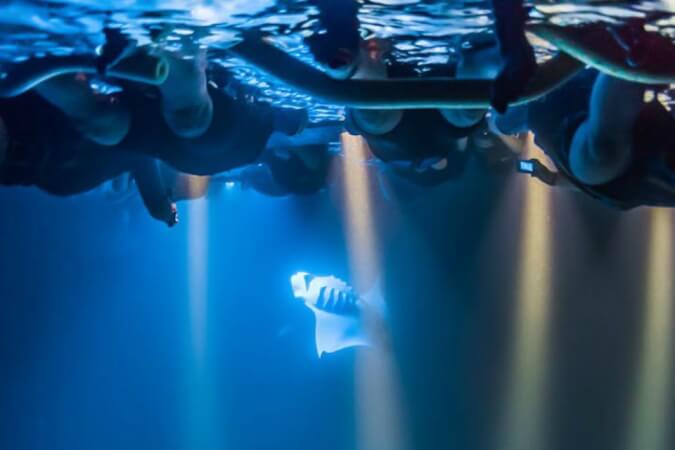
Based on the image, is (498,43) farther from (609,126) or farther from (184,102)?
(184,102)

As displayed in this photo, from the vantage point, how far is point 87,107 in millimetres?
2852

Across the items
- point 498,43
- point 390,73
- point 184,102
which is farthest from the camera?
point 390,73

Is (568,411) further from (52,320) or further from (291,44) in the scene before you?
(291,44)

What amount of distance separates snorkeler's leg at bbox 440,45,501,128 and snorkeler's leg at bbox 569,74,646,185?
48 centimetres

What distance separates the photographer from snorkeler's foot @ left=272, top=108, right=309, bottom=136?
387cm

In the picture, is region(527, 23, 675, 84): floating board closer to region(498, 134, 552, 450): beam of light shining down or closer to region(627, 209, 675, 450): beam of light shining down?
region(498, 134, 552, 450): beam of light shining down

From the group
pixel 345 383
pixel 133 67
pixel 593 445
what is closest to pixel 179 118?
pixel 133 67

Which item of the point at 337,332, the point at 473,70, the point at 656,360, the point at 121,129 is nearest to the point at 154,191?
the point at 121,129

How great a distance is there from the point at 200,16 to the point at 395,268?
9.76 m

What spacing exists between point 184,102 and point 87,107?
1.49 ft

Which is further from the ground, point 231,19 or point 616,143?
point 231,19

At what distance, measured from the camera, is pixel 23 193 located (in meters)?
10.0

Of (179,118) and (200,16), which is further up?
(200,16)

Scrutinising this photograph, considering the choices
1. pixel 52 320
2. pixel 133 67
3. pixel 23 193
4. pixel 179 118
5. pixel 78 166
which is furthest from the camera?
pixel 52 320
